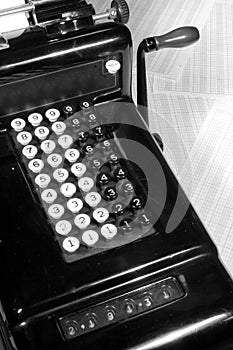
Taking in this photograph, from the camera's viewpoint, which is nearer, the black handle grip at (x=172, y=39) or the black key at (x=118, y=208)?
the black key at (x=118, y=208)

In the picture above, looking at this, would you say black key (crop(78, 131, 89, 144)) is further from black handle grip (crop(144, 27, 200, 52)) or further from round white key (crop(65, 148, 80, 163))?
black handle grip (crop(144, 27, 200, 52))

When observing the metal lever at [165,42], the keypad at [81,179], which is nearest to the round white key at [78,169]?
the keypad at [81,179]

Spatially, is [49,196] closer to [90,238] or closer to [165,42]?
[90,238]

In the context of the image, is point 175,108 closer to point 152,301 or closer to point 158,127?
point 158,127

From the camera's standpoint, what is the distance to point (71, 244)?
2.49 ft

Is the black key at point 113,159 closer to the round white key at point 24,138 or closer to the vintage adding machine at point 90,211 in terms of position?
the vintage adding machine at point 90,211

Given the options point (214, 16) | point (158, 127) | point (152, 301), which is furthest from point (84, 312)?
point (214, 16)

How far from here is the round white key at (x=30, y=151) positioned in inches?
32.9

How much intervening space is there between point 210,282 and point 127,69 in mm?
329

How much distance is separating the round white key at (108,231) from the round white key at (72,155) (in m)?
0.11

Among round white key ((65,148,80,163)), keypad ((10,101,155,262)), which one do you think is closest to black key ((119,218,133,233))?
keypad ((10,101,155,262))

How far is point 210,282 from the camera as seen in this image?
2.44 ft

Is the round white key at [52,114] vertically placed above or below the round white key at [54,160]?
above

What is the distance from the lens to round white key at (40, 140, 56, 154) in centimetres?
84
